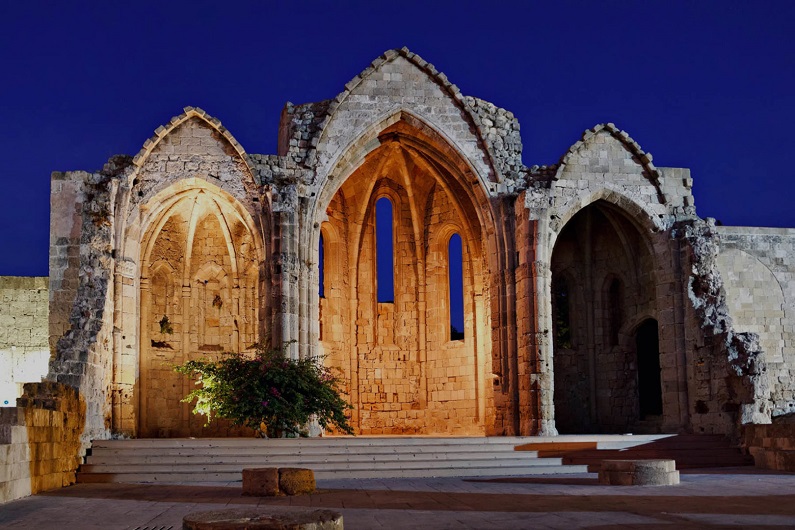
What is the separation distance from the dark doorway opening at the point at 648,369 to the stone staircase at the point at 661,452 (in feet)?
16.6

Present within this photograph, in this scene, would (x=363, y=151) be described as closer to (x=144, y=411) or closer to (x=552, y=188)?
(x=552, y=188)

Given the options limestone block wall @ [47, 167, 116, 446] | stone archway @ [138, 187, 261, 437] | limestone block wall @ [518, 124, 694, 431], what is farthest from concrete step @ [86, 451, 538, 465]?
stone archway @ [138, 187, 261, 437]

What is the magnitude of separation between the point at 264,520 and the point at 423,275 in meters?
17.8

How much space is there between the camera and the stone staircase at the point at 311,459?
46.2 feet

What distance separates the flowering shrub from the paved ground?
3.56 m

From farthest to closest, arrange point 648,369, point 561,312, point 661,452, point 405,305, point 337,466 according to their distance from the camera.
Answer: point 405,305
point 561,312
point 648,369
point 661,452
point 337,466

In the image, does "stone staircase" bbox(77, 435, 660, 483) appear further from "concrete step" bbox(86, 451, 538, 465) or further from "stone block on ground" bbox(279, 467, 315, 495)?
"stone block on ground" bbox(279, 467, 315, 495)

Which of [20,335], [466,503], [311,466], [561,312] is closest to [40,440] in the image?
[311,466]

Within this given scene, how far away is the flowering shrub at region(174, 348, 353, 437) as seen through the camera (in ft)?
54.9

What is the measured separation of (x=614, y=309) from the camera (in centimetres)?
2361

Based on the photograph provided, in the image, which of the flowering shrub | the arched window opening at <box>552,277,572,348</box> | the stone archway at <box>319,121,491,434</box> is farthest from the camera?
Result: the arched window opening at <box>552,277,572,348</box>

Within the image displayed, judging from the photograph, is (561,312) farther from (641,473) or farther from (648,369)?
(641,473)

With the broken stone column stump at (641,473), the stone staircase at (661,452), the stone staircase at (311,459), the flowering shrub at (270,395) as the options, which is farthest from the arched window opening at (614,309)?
the broken stone column stump at (641,473)

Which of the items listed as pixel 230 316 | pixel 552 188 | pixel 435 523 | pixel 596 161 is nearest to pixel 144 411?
pixel 230 316
